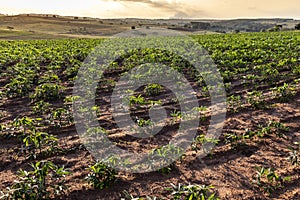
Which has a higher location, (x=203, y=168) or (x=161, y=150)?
(x=161, y=150)

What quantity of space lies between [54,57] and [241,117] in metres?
10.4

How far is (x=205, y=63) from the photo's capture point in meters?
11.6

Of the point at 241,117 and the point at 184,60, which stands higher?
the point at 184,60

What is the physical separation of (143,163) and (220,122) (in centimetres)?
225

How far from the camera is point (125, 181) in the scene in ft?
13.5

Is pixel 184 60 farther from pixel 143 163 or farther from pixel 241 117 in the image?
pixel 143 163

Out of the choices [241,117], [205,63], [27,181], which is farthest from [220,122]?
[205,63]

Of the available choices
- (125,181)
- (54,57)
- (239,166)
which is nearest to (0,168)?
(125,181)

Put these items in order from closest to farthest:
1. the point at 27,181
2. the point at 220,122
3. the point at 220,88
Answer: the point at 27,181 < the point at 220,122 < the point at 220,88

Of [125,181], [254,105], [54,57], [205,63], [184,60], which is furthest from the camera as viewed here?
[54,57]

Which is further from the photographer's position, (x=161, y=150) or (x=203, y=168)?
(x=161, y=150)

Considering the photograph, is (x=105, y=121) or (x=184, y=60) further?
(x=184, y=60)

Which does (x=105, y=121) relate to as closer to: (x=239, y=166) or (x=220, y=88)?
(x=239, y=166)

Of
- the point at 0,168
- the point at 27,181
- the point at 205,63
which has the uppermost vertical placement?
the point at 205,63
